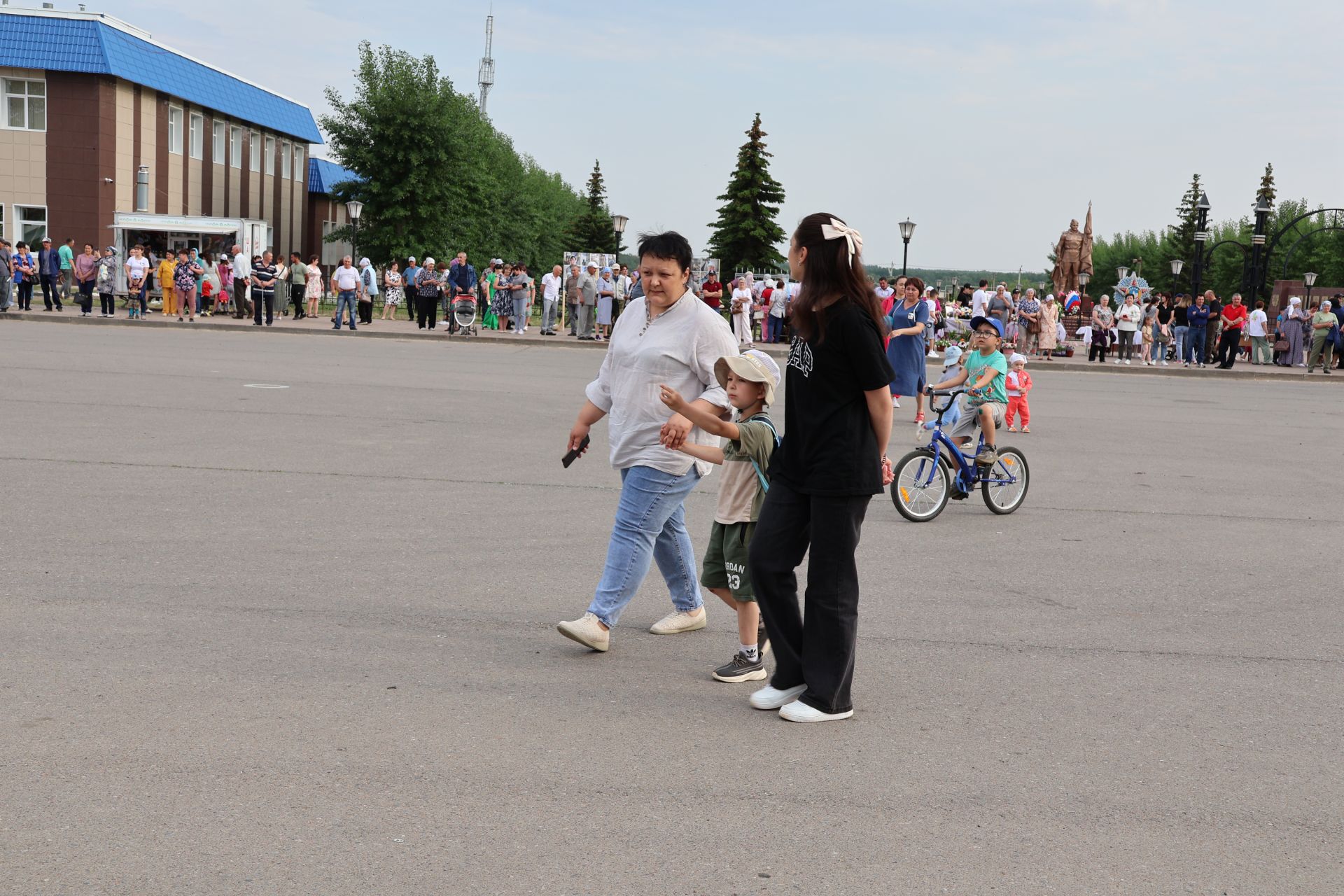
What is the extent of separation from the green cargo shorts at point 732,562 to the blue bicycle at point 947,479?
172 inches

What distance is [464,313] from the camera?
31875 mm

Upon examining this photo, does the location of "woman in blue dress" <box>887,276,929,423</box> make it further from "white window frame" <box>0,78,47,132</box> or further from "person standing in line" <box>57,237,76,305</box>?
"white window frame" <box>0,78,47,132</box>

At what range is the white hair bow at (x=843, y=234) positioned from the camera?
4.75 m

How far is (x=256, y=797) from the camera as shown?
3.96 metres

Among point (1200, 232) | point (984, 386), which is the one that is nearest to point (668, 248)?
point (984, 386)

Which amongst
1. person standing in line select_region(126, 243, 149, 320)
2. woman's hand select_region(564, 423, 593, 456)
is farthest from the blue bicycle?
person standing in line select_region(126, 243, 149, 320)

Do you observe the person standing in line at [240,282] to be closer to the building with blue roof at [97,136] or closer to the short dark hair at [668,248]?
the building with blue roof at [97,136]

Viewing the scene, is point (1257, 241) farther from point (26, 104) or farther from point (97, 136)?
point (26, 104)

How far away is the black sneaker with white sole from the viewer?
215 inches

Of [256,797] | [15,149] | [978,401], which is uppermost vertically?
[15,149]

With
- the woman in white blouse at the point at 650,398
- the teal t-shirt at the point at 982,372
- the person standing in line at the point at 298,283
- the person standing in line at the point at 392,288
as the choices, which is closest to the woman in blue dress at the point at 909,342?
the teal t-shirt at the point at 982,372

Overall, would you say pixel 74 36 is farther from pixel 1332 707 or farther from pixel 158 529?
pixel 1332 707

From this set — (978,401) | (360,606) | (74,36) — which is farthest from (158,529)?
(74,36)

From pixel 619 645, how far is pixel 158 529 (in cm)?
361
